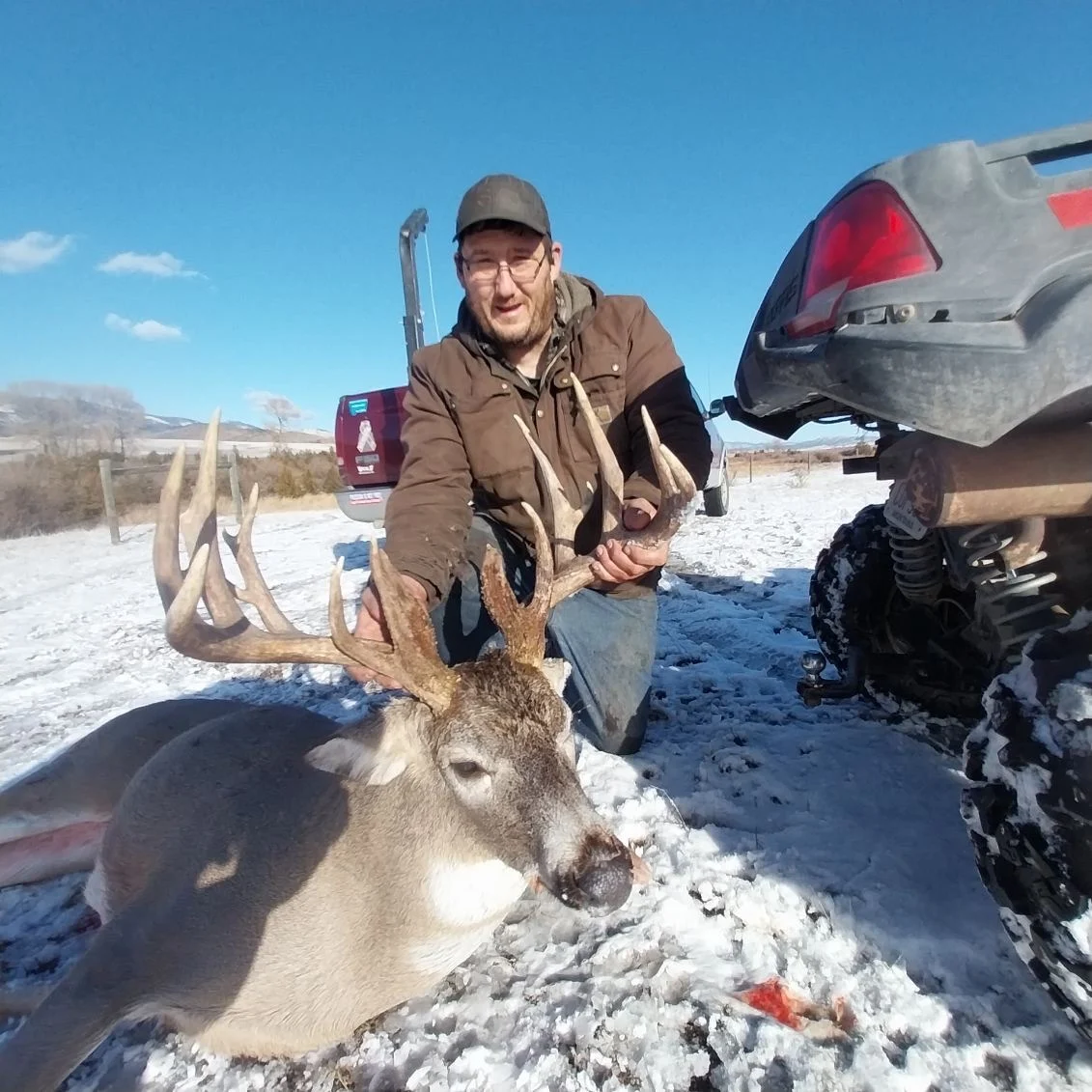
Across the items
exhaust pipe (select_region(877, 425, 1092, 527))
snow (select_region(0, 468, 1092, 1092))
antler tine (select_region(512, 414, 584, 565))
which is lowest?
snow (select_region(0, 468, 1092, 1092))

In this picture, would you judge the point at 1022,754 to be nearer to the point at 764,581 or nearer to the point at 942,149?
the point at 942,149

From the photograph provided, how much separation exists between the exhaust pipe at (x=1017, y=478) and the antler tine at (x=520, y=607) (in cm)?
126

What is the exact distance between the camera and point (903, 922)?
226 centimetres

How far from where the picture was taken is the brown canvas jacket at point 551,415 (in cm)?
372

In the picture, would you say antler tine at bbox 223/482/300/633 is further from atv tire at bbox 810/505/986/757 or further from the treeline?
the treeline

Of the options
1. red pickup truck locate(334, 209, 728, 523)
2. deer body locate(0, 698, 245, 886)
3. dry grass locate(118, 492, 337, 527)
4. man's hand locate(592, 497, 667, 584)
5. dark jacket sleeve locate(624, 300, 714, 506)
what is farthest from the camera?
dry grass locate(118, 492, 337, 527)

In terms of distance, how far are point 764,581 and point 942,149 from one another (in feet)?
17.2

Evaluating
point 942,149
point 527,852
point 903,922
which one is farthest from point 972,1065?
point 942,149

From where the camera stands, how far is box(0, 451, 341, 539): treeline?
67.8 feet

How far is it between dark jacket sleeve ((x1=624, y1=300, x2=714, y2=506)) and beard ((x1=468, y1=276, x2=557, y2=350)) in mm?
481

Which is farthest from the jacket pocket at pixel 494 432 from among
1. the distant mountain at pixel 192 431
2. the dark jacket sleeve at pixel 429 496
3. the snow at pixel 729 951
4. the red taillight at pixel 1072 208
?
the distant mountain at pixel 192 431

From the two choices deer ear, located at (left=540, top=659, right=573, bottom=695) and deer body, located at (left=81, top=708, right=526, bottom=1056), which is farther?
deer ear, located at (left=540, top=659, right=573, bottom=695)

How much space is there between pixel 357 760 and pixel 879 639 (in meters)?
2.47

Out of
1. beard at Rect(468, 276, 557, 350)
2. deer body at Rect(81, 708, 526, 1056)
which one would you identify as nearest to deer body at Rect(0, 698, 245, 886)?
deer body at Rect(81, 708, 526, 1056)
